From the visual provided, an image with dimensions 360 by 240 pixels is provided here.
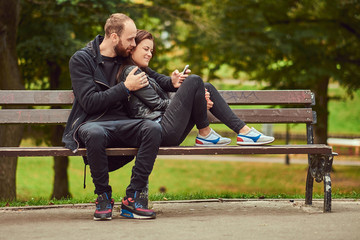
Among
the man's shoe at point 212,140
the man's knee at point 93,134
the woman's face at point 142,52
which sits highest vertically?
the woman's face at point 142,52

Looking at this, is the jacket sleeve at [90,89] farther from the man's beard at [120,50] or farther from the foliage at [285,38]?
the foliage at [285,38]

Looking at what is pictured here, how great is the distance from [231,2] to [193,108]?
28.2 feet

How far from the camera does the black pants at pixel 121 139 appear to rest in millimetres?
4391

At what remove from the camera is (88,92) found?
4559 mm

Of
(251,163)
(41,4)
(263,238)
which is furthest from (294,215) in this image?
(251,163)

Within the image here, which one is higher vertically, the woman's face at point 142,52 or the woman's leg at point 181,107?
the woman's face at point 142,52

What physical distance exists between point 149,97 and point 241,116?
3.70ft

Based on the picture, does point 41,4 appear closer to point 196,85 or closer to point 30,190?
point 196,85

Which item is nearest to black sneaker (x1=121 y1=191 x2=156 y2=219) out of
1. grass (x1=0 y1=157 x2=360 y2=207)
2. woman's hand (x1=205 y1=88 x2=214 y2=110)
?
woman's hand (x1=205 y1=88 x2=214 y2=110)

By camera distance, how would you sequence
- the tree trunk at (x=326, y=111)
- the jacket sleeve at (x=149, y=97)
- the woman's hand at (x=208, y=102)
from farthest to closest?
the tree trunk at (x=326, y=111)
the woman's hand at (x=208, y=102)
the jacket sleeve at (x=149, y=97)

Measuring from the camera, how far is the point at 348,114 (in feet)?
117

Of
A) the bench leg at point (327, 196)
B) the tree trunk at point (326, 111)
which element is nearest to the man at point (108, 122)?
the bench leg at point (327, 196)

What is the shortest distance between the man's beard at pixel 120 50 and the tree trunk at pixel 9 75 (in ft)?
15.5

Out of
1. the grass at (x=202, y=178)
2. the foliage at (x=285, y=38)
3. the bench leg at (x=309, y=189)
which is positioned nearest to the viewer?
the bench leg at (x=309, y=189)
